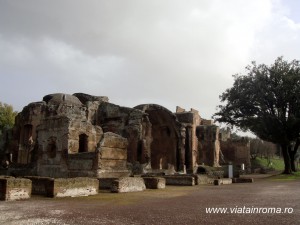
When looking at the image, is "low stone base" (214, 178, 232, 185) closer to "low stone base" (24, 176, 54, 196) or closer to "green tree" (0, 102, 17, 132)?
"low stone base" (24, 176, 54, 196)

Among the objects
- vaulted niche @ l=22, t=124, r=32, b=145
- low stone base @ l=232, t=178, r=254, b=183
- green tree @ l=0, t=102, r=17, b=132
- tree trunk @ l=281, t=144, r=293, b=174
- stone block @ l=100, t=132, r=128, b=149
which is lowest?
low stone base @ l=232, t=178, r=254, b=183

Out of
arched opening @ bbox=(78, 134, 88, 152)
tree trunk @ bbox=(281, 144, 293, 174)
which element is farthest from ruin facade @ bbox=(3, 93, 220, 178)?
tree trunk @ bbox=(281, 144, 293, 174)

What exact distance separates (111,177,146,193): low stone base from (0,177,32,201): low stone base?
143 inches

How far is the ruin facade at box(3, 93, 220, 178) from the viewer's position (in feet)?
67.5

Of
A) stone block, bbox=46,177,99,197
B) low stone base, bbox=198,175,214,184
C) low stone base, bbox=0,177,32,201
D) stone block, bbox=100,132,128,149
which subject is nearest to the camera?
low stone base, bbox=0,177,32,201

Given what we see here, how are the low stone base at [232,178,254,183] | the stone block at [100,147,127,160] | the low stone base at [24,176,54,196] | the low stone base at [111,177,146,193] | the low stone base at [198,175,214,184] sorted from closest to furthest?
the low stone base at [24,176,54,196] → the low stone base at [111,177,146,193] → the stone block at [100,147,127,160] → the low stone base at [198,175,214,184] → the low stone base at [232,178,254,183]

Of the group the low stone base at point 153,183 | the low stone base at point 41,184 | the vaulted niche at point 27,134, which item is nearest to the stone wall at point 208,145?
the vaulted niche at point 27,134

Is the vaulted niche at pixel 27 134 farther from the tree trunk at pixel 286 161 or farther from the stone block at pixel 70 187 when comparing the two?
the tree trunk at pixel 286 161

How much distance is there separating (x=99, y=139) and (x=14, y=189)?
11984 mm

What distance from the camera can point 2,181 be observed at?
1124cm

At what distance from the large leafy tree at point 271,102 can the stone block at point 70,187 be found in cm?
2087

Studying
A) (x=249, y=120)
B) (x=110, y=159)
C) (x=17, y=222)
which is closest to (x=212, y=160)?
(x=249, y=120)

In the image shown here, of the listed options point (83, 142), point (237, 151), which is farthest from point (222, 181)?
point (237, 151)

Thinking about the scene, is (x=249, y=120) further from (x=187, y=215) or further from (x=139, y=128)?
(x=187, y=215)
